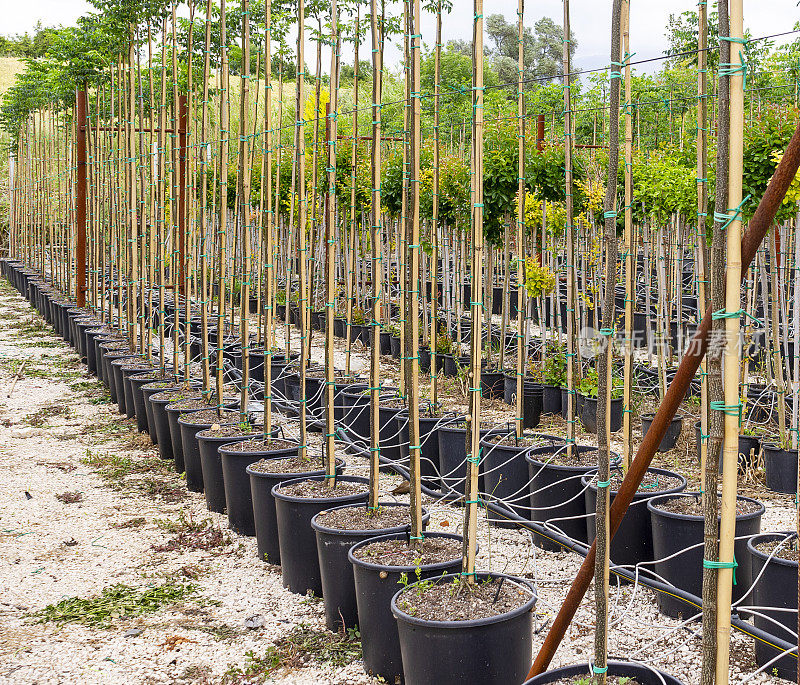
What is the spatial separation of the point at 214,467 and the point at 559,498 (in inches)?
69.0

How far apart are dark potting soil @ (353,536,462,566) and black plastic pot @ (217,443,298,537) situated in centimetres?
124

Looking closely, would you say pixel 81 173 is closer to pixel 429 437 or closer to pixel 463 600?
pixel 429 437

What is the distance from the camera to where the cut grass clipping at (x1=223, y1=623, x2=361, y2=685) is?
8.37 ft

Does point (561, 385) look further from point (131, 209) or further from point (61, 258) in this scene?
point (61, 258)

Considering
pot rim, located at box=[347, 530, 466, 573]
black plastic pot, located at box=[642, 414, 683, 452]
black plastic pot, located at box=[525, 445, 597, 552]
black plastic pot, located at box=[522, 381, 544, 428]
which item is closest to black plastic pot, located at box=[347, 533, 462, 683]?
pot rim, located at box=[347, 530, 466, 573]

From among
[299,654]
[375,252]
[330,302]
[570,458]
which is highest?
[375,252]

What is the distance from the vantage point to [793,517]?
3814 millimetres

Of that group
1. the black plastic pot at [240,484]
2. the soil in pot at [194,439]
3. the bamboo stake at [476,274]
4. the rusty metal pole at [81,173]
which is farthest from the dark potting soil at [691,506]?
the rusty metal pole at [81,173]

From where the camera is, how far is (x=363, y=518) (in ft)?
9.66

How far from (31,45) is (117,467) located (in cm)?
5352

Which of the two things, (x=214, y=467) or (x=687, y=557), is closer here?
(x=687, y=557)

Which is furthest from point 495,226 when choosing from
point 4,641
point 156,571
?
point 4,641

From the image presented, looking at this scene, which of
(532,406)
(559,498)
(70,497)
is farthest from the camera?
(532,406)

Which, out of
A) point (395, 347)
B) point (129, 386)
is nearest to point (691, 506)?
point (129, 386)
